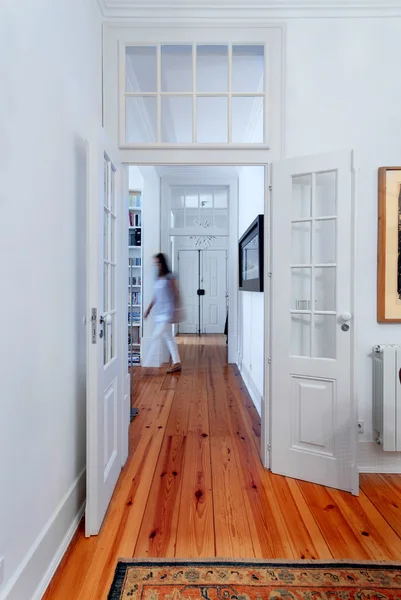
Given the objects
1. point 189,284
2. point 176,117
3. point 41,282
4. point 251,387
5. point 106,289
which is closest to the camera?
point 41,282

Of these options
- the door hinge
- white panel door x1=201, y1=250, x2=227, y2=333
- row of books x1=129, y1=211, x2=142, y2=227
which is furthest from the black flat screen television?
white panel door x1=201, y1=250, x2=227, y2=333

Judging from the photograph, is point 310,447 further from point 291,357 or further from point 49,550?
point 49,550

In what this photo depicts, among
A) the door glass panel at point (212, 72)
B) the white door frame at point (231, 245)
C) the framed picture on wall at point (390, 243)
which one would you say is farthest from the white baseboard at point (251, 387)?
the door glass panel at point (212, 72)

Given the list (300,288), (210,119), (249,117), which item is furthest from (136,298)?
(300,288)

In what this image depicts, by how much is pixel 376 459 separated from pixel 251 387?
155 centimetres

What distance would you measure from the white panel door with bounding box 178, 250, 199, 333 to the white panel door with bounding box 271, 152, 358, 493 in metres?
6.15

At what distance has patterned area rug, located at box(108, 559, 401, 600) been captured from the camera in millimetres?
1287

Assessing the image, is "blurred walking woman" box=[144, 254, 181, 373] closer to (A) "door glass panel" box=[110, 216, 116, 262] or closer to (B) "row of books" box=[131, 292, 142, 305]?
(B) "row of books" box=[131, 292, 142, 305]

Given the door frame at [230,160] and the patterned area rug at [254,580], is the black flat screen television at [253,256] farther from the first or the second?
the patterned area rug at [254,580]

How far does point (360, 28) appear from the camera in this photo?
6.95ft

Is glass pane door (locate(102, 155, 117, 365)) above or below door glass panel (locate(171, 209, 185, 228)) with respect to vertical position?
below

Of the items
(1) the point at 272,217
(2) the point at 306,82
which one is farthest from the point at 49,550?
(2) the point at 306,82

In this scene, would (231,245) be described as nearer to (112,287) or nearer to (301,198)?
(301,198)

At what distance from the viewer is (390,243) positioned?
6.94ft
